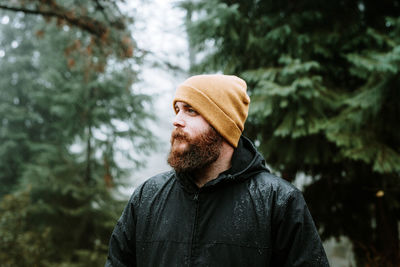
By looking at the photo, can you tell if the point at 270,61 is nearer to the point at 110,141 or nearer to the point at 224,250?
the point at 224,250

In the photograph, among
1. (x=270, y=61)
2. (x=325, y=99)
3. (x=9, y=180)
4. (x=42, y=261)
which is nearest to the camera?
(x=325, y=99)

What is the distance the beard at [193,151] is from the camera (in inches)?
73.7

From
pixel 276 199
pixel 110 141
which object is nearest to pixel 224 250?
pixel 276 199

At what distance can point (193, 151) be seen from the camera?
73.8 inches

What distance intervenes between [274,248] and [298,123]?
288 cm

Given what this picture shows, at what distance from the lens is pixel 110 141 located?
9.11 metres

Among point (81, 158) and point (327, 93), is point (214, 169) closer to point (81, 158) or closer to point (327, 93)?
point (327, 93)

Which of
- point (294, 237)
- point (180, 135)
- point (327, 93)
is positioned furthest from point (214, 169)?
point (327, 93)

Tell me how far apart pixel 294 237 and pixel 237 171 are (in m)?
0.50

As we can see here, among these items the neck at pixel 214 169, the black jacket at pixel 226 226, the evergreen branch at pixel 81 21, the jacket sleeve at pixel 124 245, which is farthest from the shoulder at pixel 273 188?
the evergreen branch at pixel 81 21

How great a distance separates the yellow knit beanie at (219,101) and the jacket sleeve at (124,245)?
816mm

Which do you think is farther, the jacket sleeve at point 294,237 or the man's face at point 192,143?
the man's face at point 192,143

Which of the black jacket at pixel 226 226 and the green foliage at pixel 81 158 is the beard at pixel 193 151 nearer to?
the black jacket at pixel 226 226

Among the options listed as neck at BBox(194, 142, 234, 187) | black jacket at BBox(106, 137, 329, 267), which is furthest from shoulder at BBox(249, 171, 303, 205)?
neck at BBox(194, 142, 234, 187)
